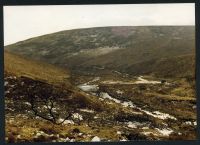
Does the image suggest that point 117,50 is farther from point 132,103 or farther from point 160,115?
point 160,115

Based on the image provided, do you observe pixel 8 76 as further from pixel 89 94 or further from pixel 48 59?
pixel 89 94

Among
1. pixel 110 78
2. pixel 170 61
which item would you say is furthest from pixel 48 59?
pixel 170 61

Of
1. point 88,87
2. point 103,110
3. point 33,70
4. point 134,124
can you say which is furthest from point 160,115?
point 33,70

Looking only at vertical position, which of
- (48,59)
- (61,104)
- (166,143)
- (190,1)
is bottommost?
(166,143)

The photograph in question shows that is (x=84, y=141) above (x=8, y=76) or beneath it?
beneath

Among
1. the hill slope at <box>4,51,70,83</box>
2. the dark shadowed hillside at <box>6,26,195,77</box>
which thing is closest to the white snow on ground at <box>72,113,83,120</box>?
the hill slope at <box>4,51,70,83</box>

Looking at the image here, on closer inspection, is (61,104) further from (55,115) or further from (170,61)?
(170,61)
